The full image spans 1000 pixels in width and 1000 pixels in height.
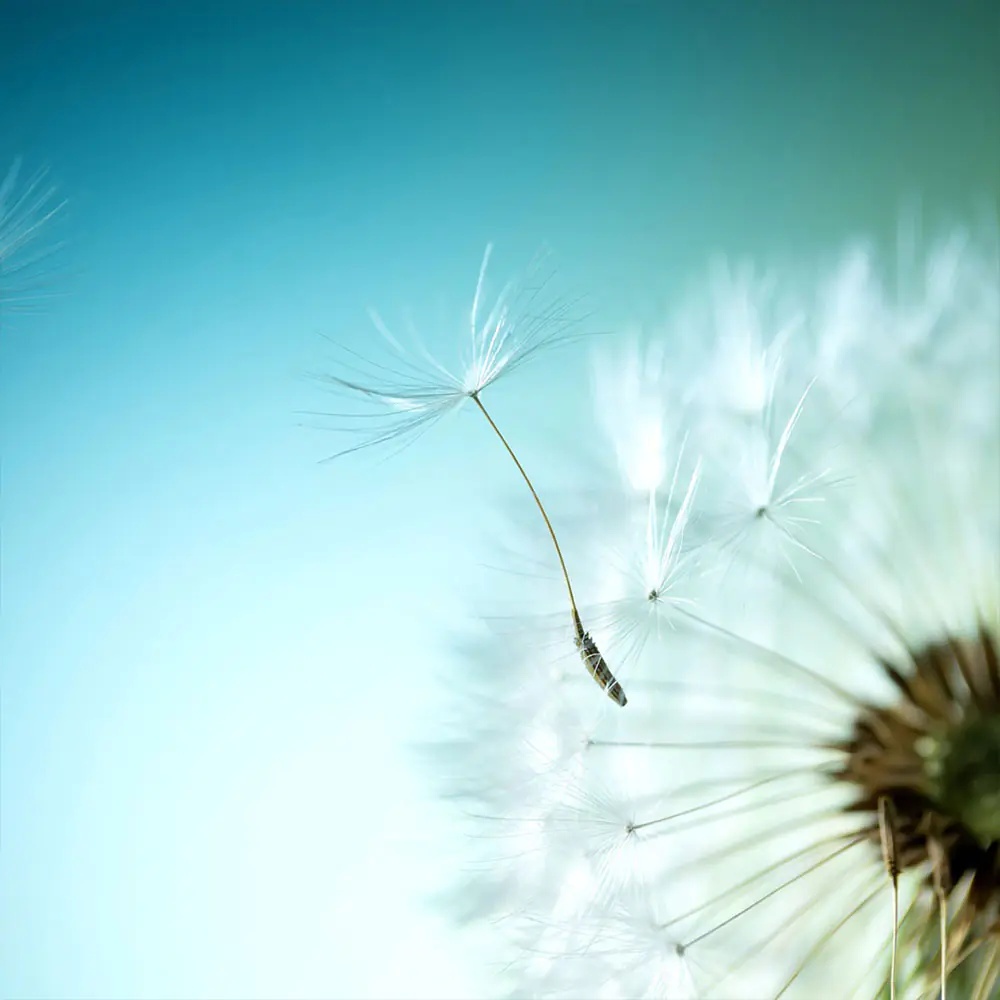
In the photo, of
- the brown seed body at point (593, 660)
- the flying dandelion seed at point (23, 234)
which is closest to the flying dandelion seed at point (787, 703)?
the brown seed body at point (593, 660)

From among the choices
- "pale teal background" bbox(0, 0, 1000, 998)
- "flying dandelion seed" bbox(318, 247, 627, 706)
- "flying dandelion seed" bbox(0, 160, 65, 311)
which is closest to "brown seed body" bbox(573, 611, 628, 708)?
"flying dandelion seed" bbox(318, 247, 627, 706)

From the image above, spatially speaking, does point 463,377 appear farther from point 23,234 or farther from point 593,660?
point 23,234

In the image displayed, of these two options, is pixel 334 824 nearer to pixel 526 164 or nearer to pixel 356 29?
pixel 526 164

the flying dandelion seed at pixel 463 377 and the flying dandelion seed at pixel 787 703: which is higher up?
the flying dandelion seed at pixel 463 377

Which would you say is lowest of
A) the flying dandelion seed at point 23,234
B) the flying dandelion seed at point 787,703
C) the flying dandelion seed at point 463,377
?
the flying dandelion seed at point 787,703

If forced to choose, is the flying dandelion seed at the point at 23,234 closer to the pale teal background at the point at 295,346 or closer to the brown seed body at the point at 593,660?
the pale teal background at the point at 295,346
